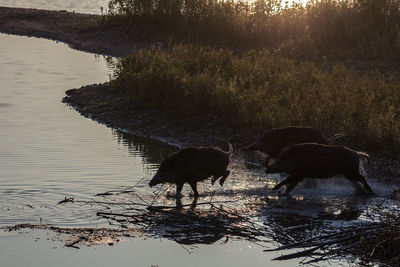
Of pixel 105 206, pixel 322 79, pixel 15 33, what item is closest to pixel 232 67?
pixel 322 79

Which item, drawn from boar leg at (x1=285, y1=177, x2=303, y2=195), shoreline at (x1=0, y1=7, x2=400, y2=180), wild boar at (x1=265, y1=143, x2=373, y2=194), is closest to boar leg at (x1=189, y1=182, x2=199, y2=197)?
wild boar at (x1=265, y1=143, x2=373, y2=194)

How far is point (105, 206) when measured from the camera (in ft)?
32.4

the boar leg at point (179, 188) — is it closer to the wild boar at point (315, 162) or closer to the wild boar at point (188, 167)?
the wild boar at point (188, 167)

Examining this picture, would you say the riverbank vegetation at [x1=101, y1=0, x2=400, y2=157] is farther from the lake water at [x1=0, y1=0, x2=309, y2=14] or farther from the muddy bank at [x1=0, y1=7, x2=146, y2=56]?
the lake water at [x1=0, y1=0, x2=309, y2=14]

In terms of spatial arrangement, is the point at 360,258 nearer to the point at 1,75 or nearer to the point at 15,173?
the point at 15,173

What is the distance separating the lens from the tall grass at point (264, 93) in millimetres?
14062

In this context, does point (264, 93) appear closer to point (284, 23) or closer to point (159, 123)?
point (159, 123)

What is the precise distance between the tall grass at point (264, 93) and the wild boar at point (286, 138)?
198cm

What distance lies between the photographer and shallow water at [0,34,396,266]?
8273 millimetres

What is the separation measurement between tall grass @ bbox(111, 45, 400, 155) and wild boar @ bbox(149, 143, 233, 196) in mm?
3834

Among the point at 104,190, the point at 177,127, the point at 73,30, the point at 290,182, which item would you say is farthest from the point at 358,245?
the point at 73,30

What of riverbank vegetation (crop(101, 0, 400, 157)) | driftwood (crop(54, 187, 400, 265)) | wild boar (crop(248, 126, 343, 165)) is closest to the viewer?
driftwood (crop(54, 187, 400, 265))

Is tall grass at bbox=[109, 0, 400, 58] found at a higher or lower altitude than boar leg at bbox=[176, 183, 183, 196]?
higher

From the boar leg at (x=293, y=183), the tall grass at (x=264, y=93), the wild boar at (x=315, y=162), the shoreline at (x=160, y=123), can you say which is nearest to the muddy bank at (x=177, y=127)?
the shoreline at (x=160, y=123)
